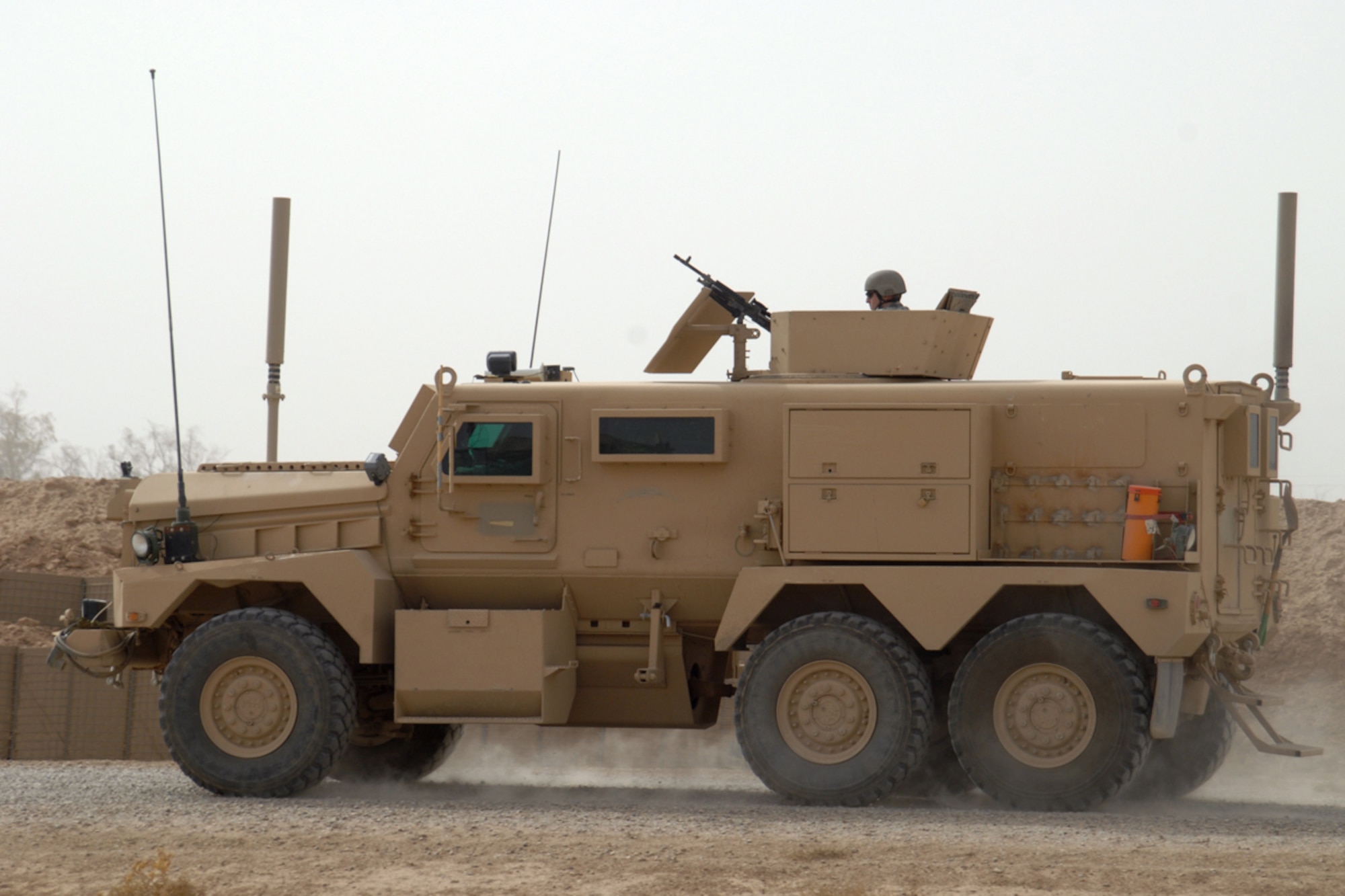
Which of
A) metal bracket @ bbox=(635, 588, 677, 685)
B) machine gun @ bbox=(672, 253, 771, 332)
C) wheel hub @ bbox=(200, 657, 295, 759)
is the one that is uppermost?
machine gun @ bbox=(672, 253, 771, 332)

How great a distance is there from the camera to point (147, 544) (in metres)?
12.1

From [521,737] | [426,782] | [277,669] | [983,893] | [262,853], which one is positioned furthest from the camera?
[521,737]

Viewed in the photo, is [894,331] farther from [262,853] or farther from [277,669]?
[262,853]

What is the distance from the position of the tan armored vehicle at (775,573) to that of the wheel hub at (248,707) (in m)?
0.02

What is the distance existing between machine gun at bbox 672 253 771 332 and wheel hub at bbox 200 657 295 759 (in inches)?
169

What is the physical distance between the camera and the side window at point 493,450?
11.9 metres

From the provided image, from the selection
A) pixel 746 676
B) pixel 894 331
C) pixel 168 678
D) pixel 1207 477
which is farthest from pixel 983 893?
pixel 168 678

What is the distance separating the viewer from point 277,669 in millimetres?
11750

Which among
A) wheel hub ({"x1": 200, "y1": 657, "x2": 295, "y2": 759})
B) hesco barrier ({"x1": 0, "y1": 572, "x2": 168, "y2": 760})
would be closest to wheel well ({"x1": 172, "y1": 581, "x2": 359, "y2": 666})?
wheel hub ({"x1": 200, "y1": 657, "x2": 295, "y2": 759})

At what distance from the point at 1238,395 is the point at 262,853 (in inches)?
267

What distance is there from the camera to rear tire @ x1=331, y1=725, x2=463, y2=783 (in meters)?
13.4

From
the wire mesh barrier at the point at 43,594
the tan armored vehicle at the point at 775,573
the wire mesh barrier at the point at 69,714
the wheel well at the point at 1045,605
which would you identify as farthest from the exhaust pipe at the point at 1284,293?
the wire mesh barrier at the point at 43,594

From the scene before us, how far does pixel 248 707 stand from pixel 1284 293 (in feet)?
30.8

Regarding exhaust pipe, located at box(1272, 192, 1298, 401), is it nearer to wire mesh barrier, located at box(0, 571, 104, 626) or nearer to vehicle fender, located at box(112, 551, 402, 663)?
vehicle fender, located at box(112, 551, 402, 663)
